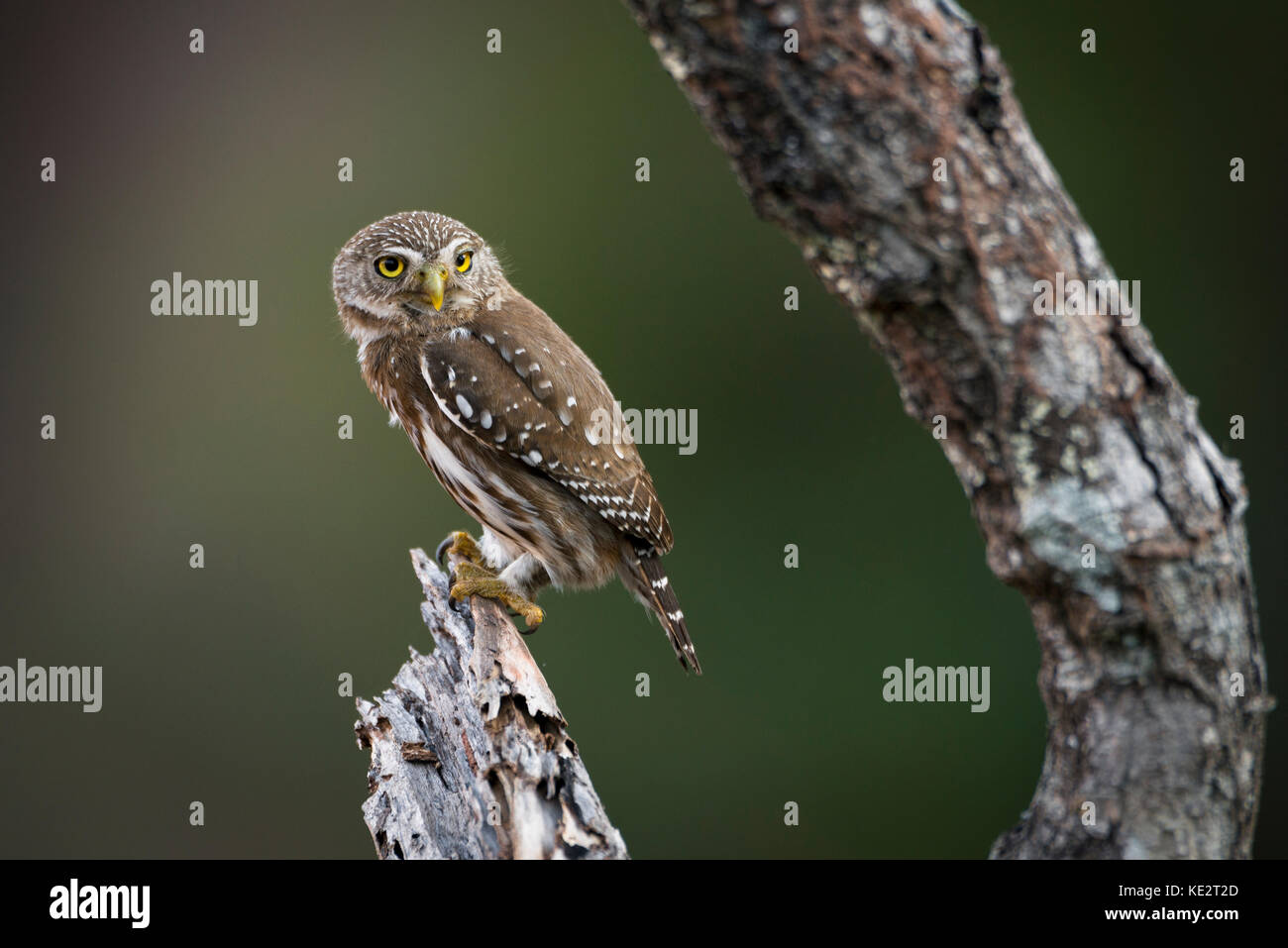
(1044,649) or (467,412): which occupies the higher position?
(467,412)

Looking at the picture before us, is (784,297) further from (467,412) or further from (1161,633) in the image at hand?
(1161,633)

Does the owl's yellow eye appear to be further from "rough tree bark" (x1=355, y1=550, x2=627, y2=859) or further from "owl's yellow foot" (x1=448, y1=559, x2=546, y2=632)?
"rough tree bark" (x1=355, y1=550, x2=627, y2=859)

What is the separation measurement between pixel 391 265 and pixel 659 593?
1088 millimetres

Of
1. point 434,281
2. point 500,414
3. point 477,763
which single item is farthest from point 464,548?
point 477,763

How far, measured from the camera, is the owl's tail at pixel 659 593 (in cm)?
292

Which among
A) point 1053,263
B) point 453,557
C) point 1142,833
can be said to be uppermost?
point 1053,263

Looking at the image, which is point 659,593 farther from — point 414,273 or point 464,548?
point 414,273

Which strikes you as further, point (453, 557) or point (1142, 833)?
point (453, 557)

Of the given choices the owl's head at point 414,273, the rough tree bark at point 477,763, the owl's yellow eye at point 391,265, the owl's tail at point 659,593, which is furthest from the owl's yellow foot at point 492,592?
the owl's yellow eye at point 391,265

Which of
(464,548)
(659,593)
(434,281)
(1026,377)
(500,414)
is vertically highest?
(434,281)

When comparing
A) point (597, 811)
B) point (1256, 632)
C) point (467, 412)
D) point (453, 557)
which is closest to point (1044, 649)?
point (1256, 632)

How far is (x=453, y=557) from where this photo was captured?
10.5 ft

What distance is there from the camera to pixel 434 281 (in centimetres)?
286
